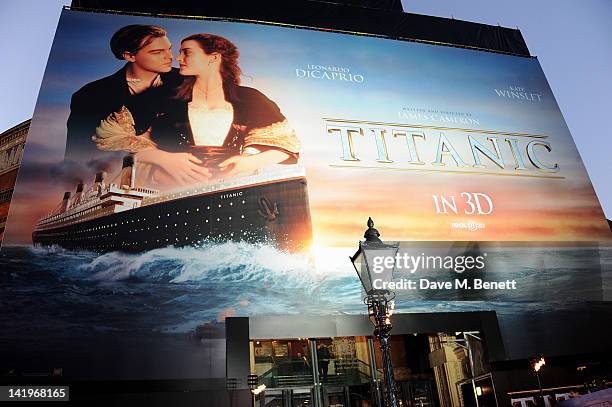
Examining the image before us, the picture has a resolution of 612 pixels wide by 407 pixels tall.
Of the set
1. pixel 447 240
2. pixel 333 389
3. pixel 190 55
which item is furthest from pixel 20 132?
pixel 447 240

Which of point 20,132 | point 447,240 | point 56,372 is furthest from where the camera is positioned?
point 20,132

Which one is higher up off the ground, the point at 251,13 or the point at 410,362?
the point at 251,13

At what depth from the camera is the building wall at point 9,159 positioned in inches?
529

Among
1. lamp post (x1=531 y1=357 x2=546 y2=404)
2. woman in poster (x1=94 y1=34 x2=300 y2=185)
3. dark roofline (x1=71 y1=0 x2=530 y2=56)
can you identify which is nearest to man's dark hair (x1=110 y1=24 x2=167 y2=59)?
dark roofline (x1=71 y1=0 x2=530 y2=56)

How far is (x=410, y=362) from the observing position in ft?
41.0

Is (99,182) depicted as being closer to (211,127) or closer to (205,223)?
(205,223)

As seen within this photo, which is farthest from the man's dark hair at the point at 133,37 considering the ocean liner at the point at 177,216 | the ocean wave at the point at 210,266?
the ocean wave at the point at 210,266

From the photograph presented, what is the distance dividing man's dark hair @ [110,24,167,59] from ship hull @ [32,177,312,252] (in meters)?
4.01

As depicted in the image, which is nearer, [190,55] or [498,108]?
[190,55]

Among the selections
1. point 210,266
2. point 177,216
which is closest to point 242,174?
point 177,216

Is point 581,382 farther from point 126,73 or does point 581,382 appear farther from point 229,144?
point 126,73

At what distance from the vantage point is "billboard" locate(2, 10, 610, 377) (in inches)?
325

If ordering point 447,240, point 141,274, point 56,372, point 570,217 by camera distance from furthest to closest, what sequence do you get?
point 570,217 → point 447,240 → point 141,274 → point 56,372

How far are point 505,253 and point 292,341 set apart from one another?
4812mm
